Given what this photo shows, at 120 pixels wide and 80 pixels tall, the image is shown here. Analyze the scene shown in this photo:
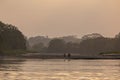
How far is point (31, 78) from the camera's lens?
4225 centimetres

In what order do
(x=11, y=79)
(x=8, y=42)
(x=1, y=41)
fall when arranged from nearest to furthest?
(x=11, y=79)
(x=1, y=41)
(x=8, y=42)

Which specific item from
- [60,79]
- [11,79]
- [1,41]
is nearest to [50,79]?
[60,79]

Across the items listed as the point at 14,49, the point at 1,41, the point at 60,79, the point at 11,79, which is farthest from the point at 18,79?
the point at 14,49

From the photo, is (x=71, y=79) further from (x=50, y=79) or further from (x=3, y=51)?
(x=3, y=51)

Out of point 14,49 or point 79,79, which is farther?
point 14,49

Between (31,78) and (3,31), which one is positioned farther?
(3,31)

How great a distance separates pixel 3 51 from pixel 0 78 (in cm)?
14548

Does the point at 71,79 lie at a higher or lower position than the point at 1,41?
lower

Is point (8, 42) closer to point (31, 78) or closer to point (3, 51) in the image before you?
point (3, 51)

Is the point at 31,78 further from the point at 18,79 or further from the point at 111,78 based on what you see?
the point at 111,78

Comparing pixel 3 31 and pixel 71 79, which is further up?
pixel 3 31

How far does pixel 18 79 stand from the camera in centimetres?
4066

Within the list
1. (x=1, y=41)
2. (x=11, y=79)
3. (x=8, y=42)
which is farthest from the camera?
(x=8, y=42)

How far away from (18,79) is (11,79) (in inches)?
28.1
